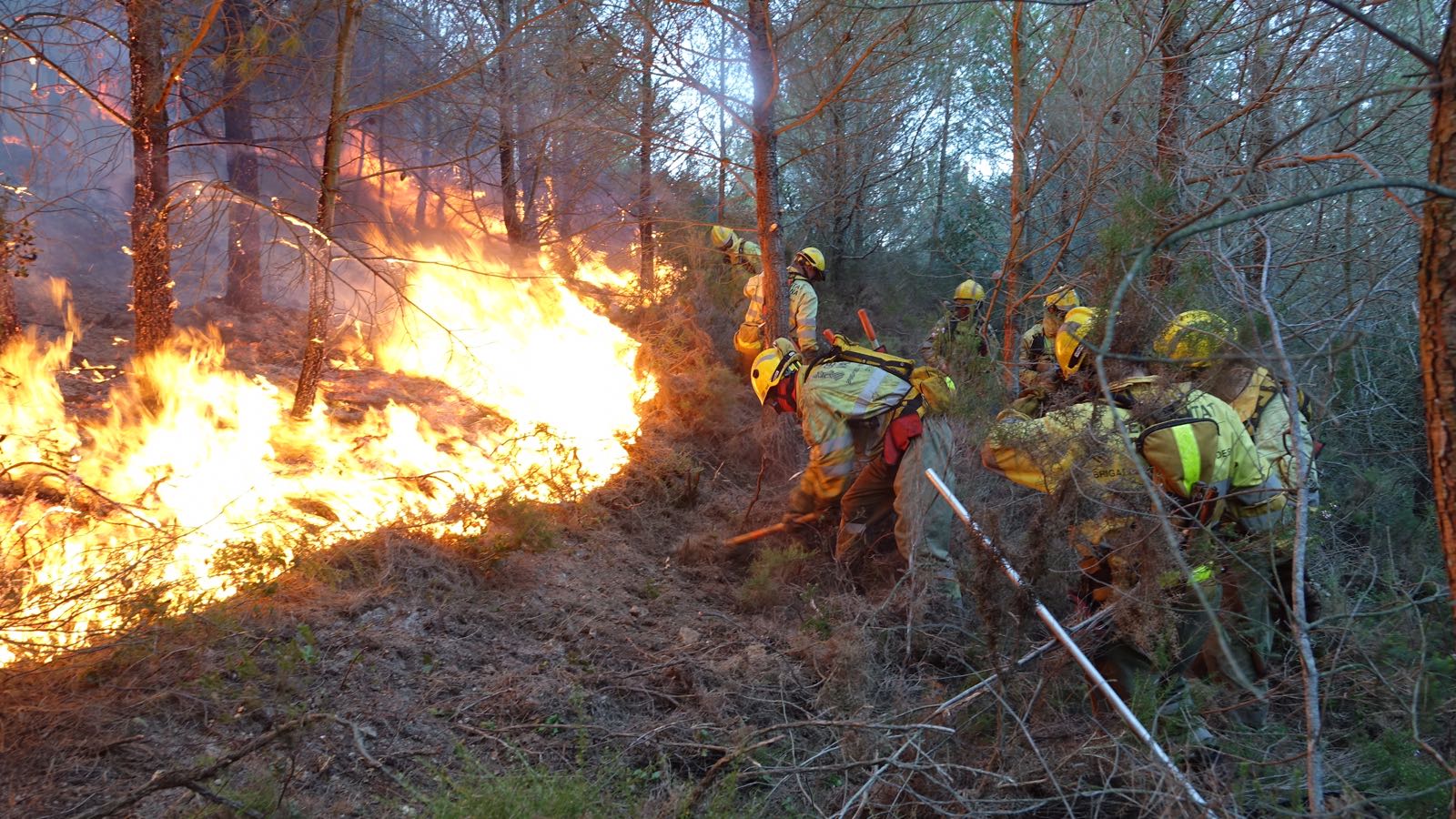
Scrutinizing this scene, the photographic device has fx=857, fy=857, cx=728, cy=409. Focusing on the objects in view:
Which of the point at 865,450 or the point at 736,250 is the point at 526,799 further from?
the point at 736,250

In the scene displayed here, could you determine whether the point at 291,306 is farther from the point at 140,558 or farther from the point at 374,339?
the point at 140,558

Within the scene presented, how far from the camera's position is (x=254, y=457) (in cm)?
562

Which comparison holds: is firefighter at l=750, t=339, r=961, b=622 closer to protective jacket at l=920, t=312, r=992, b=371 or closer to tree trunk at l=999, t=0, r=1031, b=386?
protective jacket at l=920, t=312, r=992, b=371

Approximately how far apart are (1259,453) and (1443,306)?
1.90 metres

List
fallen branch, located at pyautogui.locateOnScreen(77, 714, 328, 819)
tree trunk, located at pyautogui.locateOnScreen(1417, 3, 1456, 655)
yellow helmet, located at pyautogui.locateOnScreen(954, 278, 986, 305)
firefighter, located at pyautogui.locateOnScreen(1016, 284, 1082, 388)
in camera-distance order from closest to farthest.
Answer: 1. tree trunk, located at pyautogui.locateOnScreen(1417, 3, 1456, 655)
2. fallen branch, located at pyautogui.locateOnScreen(77, 714, 328, 819)
3. firefighter, located at pyautogui.locateOnScreen(1016, 284, 1082, 388)
4. yellow helmet, located at pyautogui.locateOnScreen(954, 278, 986, 305)

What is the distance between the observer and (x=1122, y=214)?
14.4 feet

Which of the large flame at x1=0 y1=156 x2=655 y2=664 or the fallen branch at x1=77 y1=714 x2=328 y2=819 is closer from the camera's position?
the fallen branch at x1=77 y1=714 x2=328 y2=819

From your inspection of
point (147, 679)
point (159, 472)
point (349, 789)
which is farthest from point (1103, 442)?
point (159, 472)

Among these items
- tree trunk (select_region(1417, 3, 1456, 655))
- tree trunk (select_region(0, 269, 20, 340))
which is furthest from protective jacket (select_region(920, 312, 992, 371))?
tree trunk (select_region(0, 269, 20, 340))

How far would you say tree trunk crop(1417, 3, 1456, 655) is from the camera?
7.22ft

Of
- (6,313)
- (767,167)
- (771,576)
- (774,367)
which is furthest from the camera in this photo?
(767,167)

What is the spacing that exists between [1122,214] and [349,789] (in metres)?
4.41

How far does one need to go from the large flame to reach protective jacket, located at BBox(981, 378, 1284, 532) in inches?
139

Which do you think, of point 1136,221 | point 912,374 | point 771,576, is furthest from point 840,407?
point 1136,221
